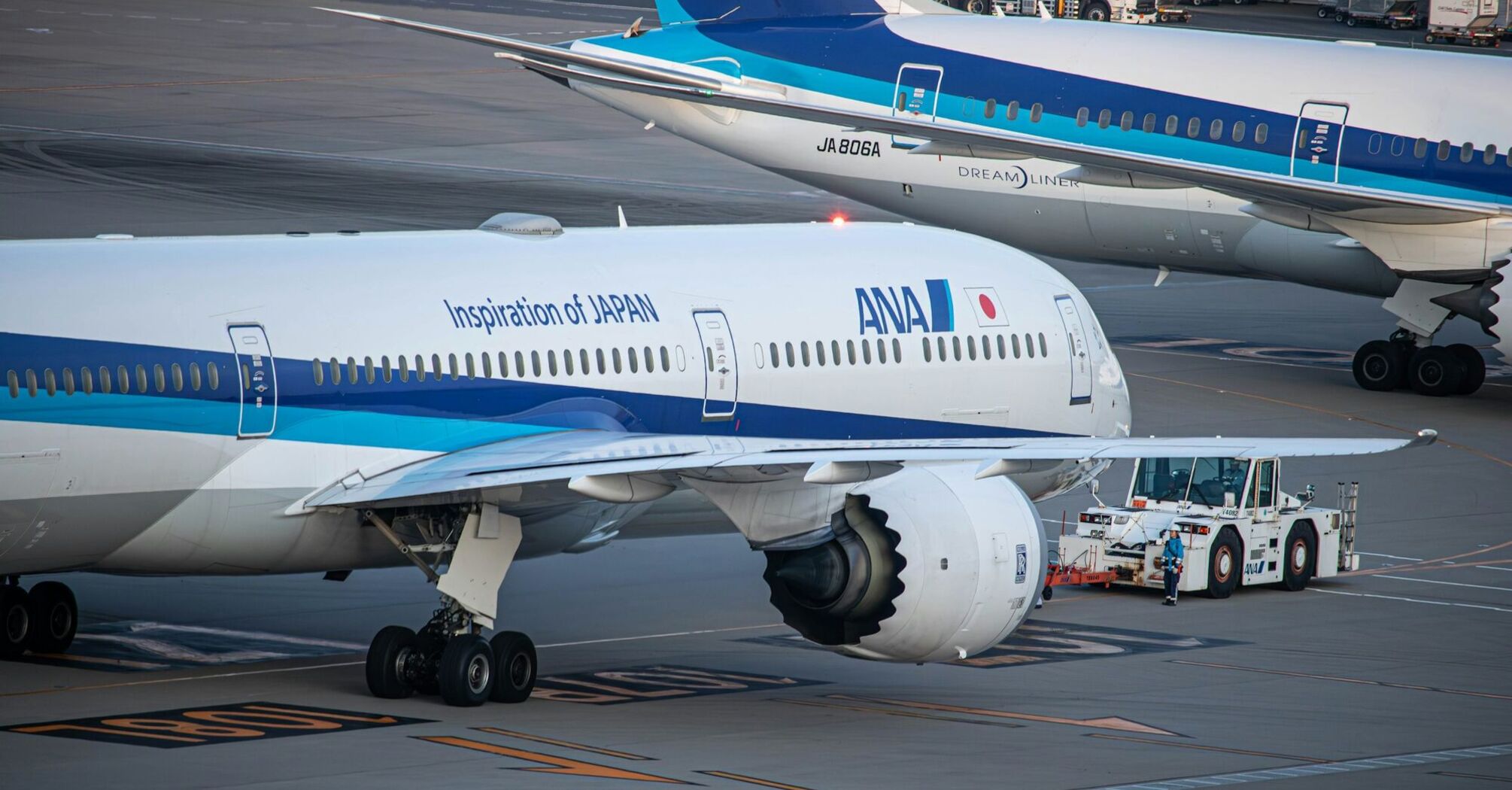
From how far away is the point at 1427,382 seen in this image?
3925cm

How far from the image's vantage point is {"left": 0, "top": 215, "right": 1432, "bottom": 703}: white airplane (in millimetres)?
18688

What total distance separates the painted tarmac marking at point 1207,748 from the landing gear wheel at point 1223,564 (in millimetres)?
7639

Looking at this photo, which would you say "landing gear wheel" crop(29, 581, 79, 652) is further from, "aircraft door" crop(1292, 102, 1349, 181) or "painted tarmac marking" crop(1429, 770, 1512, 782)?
"aircraft door" crop(1292, 102, 1349, 181)

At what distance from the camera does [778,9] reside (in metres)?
44.4

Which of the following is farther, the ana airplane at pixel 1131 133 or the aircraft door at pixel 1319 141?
the aircraft door at pixel 1319 141

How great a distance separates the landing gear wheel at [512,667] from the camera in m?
20.1

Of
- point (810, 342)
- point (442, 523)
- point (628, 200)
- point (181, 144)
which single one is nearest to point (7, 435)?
point (442, 523)

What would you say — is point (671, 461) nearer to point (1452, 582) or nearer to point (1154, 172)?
point (1452, 582)

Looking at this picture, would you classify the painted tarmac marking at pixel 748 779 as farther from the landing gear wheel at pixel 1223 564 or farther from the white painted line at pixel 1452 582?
Result: the white painted line at pixel 1452 582

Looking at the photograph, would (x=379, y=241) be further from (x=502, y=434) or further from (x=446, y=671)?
(x=446, y=671)

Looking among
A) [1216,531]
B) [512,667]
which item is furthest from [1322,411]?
[512,667]

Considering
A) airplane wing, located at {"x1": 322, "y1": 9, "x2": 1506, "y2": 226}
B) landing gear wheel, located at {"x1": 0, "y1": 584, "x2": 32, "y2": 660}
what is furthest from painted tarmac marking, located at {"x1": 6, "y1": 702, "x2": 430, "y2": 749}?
airplane wing, located at {"x1": 322, "y1": 9, "x2": 1506, "y2": 226}

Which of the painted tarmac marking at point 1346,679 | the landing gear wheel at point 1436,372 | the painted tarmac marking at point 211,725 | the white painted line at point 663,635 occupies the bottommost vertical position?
the painted tarmac marking at point 211,725

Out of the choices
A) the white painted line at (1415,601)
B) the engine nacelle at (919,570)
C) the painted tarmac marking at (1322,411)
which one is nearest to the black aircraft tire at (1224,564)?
the white painted line at (1415,601)
